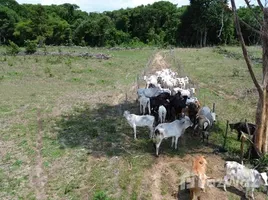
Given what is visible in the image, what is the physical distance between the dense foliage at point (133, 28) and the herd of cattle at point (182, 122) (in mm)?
32596

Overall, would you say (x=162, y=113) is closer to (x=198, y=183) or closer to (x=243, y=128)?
(x=243, y=128)

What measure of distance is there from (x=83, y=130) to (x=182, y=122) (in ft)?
13.4

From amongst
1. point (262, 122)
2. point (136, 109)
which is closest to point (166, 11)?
point (136, 109)

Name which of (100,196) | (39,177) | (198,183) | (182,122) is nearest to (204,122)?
(182,122)

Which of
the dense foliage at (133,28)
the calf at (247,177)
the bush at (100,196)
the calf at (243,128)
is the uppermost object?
the dense foliage at (133,28)

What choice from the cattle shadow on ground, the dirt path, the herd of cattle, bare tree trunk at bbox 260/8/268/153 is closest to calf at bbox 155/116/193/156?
the herd of cattle

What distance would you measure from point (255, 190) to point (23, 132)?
8704 millimetres

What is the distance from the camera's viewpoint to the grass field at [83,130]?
31.6ft

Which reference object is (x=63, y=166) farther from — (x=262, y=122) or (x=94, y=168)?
(x=262, y=122)

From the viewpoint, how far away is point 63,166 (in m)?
10.6

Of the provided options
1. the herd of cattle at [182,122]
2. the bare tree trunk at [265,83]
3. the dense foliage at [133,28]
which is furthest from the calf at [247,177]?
the dense foliage at [133,28]

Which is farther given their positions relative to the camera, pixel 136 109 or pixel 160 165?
pixel 136 109

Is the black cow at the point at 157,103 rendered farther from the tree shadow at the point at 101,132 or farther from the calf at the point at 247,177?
the calf at the point at 247,177

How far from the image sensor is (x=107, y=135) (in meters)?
12.8
